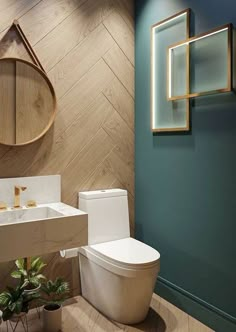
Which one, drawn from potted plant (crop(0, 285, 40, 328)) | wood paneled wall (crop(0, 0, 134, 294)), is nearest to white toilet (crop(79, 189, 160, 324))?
wood paneled wall (crop(0, 0, 134, 294))

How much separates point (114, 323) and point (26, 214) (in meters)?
0.96

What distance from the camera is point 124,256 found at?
2.13 m

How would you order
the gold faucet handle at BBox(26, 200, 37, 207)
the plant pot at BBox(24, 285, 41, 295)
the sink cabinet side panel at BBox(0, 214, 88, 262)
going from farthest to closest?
the gold faucet handle at BBox(26, 200, 37, 207), the plant pot at BBox(24, 285, 41, 295), the sink cabinet side panel at BBox(0, 214, 88, 262)

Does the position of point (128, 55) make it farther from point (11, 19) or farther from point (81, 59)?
point (11, 19)

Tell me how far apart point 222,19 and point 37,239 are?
1.75m

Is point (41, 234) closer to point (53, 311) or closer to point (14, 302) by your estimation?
point (14, 302)

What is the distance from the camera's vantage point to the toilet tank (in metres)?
2.42

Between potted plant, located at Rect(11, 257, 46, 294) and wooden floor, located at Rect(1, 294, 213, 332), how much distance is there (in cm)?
29

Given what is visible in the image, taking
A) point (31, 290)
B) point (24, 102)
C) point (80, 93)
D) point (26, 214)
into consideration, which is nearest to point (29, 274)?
point (31, 290)

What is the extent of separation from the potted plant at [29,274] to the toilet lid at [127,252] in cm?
42

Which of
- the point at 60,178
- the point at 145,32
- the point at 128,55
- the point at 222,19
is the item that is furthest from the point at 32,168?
the point at 222,19

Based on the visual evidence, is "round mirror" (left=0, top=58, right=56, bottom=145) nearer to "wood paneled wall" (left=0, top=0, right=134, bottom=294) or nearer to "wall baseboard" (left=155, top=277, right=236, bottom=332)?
"wood paneled wall" (left=0, top=0, right=134, bottom=294)

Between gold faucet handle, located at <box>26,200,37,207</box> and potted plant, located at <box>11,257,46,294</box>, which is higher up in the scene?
gold faucet handle, located at <box>26,200,37,207</box>

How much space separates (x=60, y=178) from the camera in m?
2.42
